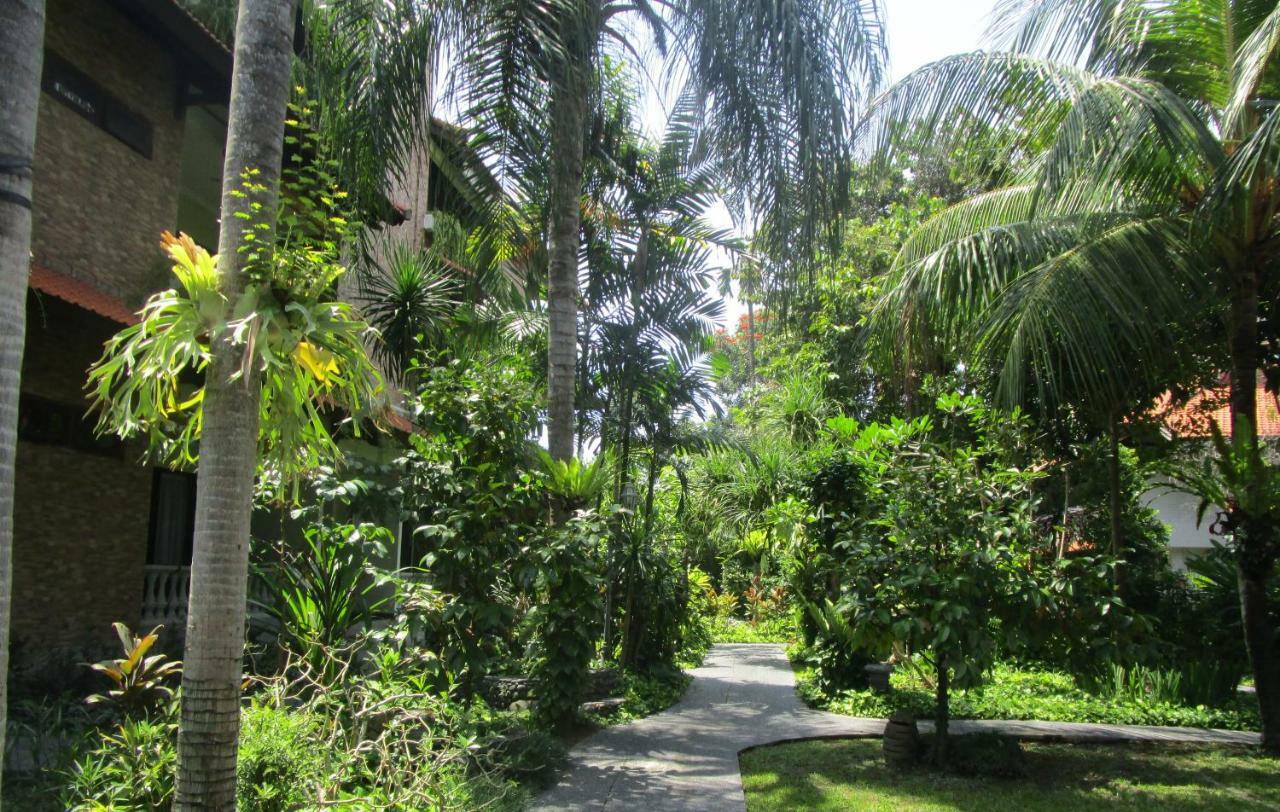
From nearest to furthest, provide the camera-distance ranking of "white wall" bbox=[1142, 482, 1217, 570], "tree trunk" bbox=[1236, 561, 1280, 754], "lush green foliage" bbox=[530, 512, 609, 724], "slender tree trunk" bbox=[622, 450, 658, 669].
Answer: "lush green foliage" bbox=[530, 512, 609, 724] < "tree trunk" bbox=[1236, 561, 1280, 754] < "slender tree trunk" bbox=[622, 450, 658, 669] < "white wall" bbox=[1142, 482, 1217, 570]

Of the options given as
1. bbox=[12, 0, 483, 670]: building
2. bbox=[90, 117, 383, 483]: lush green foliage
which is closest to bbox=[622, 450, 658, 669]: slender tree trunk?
bbox=[12, 0, 483, 670]: building

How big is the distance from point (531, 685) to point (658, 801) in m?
2.35

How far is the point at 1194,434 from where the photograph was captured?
1238 cm

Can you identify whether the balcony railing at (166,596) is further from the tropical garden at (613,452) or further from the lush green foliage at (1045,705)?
the lush green foliage at (1045,705)

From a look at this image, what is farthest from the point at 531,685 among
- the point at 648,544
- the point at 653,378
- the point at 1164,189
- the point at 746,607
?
the point at 746,607

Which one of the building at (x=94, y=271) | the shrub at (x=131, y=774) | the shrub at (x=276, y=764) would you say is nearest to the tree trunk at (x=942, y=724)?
the shrub at (x=276, y=764)

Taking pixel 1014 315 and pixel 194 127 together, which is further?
pixel 194 127

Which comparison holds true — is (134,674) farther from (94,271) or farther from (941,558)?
(94,271)

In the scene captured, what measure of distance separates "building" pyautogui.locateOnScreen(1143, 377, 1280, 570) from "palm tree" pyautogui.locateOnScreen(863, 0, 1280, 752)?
46.4 inches

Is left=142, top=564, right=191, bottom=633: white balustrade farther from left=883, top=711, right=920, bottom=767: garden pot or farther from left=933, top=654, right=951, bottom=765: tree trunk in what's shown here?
left=933, top=654, right=951, bottom=765: tree trunk

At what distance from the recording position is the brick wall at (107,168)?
8.85m

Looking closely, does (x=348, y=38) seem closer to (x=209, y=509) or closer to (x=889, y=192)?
(x=209, y=509)

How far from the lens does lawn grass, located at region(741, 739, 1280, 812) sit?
6680mm

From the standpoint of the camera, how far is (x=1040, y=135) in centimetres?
955
